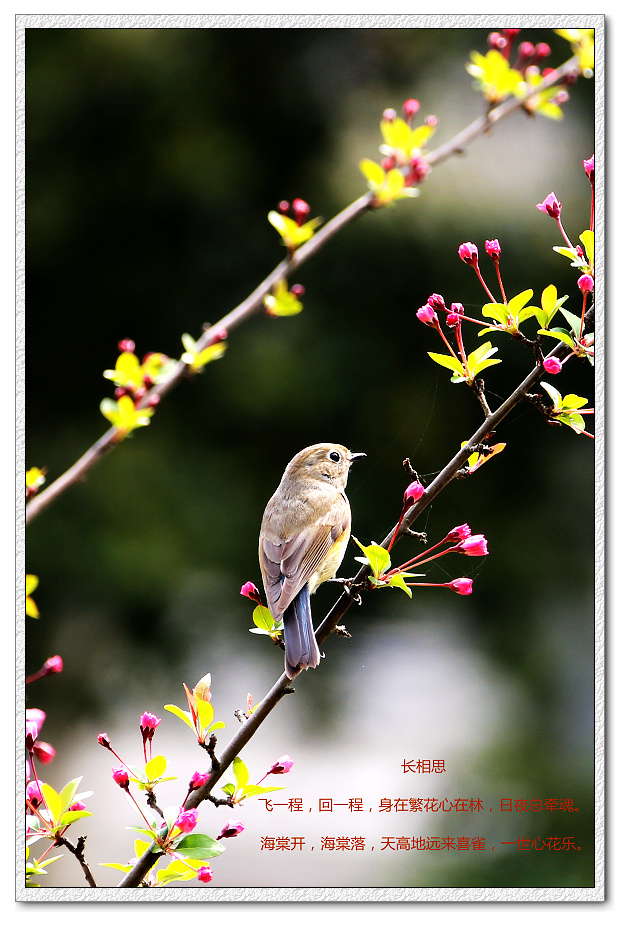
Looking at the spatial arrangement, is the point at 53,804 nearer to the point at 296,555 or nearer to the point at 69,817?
the point at 69,817

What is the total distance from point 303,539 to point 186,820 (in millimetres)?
693

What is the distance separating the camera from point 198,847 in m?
0.94

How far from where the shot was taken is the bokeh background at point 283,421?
7.91 feet

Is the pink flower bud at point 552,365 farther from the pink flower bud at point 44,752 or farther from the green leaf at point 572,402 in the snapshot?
the pink flower bud at point 44,752

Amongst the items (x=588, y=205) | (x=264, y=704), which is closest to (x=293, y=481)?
(x=264, y=704)

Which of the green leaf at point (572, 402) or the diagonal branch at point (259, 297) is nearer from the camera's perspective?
the diagonal branch at point (259, 297)

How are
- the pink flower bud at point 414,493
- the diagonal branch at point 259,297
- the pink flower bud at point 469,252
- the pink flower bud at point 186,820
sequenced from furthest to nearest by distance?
the pink flower bud at point 469,252, the pink flower bud at point 414,493, the pink flower bud at point 186,820, the diagonal branch at point 259,297

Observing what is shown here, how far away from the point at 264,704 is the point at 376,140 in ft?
7.08

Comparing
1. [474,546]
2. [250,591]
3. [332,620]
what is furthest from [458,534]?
[250,591]

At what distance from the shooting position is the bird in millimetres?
1235

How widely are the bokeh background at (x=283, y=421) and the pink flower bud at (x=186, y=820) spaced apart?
1289 millimetres

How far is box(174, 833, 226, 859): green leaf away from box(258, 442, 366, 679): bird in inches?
8.7

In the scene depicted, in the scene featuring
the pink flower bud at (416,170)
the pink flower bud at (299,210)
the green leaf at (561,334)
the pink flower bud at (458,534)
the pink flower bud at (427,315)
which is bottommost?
the pink flower bud at (458,534)

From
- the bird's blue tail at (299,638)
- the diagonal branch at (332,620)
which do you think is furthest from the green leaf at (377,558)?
the bird's blue tail at (299,638)
